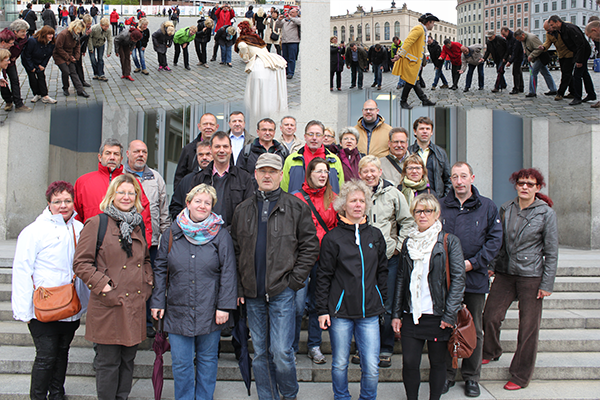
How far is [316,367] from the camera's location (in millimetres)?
4039

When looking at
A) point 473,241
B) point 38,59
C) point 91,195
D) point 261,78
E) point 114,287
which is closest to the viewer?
point 114,287

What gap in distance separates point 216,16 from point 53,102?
6642mm

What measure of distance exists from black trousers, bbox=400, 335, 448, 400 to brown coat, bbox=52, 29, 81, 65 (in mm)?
7881

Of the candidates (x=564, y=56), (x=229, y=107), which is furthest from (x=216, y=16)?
(x=564, y=56)

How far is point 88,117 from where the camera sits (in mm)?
8984

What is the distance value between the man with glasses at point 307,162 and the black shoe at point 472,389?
2.11 metres

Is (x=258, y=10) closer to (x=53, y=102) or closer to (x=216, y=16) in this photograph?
(x=216, y=16)

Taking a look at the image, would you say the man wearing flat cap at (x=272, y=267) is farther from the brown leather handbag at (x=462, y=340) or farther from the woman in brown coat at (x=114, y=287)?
the brown leather handbag at (x=462, y=340)

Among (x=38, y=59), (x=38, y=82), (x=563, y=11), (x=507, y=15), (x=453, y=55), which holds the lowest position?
(x=38, y=82)

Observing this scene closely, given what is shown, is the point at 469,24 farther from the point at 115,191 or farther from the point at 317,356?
the point at 115,191

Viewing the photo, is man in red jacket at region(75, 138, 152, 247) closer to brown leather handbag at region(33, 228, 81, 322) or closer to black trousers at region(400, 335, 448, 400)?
brown leather handbag at region(33, 228, 81, 322)

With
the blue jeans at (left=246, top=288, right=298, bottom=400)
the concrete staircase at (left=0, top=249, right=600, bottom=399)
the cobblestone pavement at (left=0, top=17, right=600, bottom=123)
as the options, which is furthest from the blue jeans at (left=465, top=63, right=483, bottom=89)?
the blue jeans at (left=246, top=288, right=298, bottom=400)

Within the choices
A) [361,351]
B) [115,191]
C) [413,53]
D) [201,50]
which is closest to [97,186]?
[115,191]

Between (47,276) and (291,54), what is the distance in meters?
6.30
